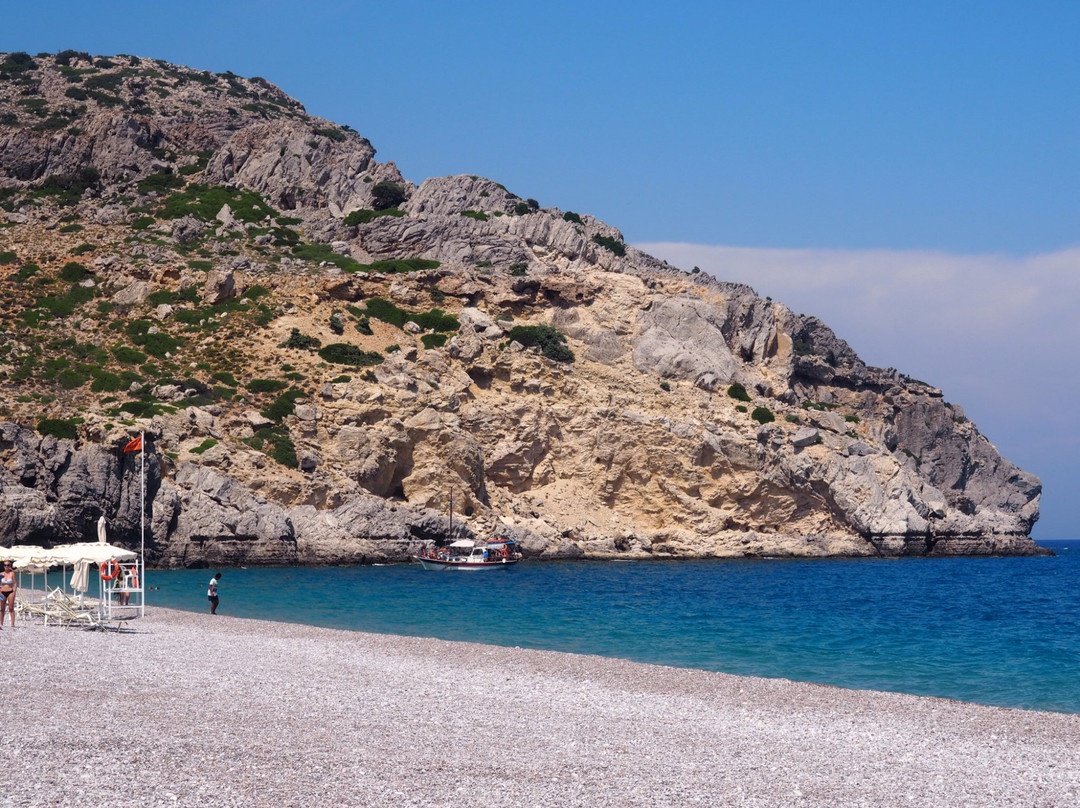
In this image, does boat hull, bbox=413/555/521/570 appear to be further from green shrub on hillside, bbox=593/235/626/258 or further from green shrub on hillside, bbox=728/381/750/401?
green shrub on hillside, bbox=593/235/626/258

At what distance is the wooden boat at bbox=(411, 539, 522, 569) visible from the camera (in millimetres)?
47375

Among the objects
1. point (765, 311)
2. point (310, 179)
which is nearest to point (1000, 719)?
point (765, 311)

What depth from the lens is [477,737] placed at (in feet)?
37.8

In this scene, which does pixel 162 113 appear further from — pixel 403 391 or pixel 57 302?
pixel 403 391

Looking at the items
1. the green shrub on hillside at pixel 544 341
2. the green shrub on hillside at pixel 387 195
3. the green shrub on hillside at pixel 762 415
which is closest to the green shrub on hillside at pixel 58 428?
the green shrub on hillside at pixel 544 341

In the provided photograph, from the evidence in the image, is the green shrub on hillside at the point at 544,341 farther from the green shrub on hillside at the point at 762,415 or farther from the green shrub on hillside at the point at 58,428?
the green shrub on hillside at the point at 58,428

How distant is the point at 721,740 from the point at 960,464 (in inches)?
3020

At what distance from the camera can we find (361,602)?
32.8m

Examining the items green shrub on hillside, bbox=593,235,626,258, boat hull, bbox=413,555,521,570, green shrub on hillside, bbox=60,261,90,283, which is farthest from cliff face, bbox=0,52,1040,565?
boat hull, bbox=413,555,521,570

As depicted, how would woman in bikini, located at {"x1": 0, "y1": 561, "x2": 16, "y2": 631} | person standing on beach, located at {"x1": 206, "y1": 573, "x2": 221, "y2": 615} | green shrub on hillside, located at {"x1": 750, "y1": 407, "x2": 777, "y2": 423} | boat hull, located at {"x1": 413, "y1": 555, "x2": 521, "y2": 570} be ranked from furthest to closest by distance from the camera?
green shrub on hillside, located at {"x1": 750, "y1": 407, "x2": 777, "y2": 423}, boat hull, located at {"x1": 413, "y1": 555, "x2": 521, "y2": 570}, person standing on beach, located at {"x1": 206, "y1": 573, "x2": 221, "y2": 615}, woman in bikini, located at {"x1": 0, "y1": 561, "x2": 16, "y2": 631}

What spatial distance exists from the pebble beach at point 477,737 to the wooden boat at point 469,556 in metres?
28.5

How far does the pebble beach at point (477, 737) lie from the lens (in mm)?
8867

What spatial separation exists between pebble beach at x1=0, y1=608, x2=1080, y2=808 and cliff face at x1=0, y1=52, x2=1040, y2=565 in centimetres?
3044

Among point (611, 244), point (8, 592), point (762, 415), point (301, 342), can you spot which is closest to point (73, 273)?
point (301, 342)
